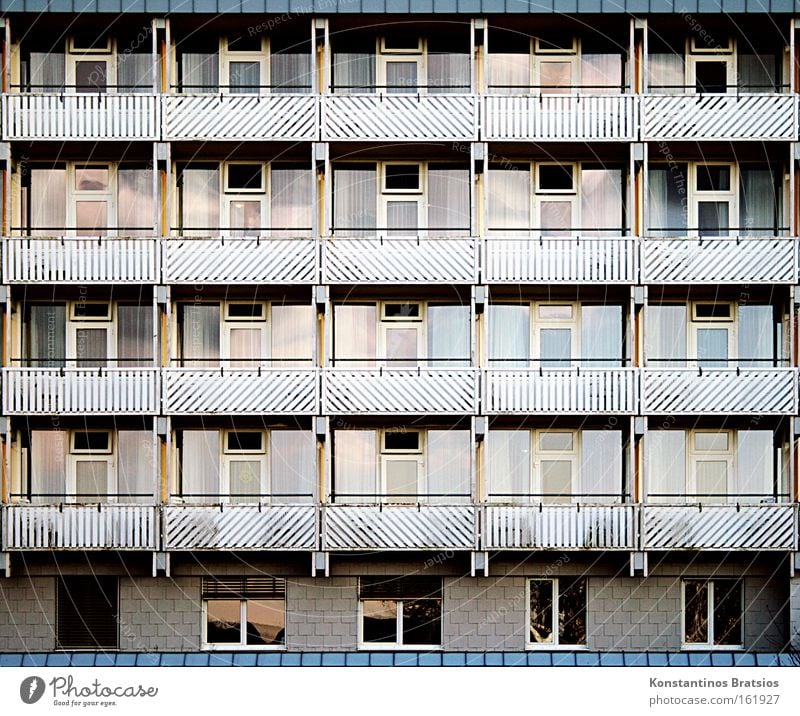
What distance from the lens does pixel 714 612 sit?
25797 mm

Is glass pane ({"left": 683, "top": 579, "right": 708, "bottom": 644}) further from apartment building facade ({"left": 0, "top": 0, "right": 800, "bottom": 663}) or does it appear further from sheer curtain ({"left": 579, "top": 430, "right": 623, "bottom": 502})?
sheer curtain ({"left": 579, "top": 430, "right": 623, "bottom": 502})

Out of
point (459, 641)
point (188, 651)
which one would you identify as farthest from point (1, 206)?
point (459, 641)

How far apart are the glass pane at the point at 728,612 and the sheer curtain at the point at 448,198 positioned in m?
10.3

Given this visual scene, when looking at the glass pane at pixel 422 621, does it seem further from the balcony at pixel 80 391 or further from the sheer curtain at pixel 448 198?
the sheer curtain at pixel 448 198

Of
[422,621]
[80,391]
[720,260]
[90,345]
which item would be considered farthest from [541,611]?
[90,345]

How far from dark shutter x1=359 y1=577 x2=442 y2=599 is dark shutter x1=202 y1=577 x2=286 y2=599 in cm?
196

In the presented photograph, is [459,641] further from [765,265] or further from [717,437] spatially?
[765,265]

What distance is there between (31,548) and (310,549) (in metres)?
6.19

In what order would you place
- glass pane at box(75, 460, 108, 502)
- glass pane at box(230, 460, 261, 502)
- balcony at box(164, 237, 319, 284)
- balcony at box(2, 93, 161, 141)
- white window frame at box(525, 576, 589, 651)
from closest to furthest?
balcony at box(164, 237, 319, 284)
balcony at box(2, 93, 161, 141)
white window frame at box(525, 576, 589, 651)
glass pane at box(75, 460, 108, 502)
glass pane at box(230, 460, 261, 502)

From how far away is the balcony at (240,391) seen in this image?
24891mm

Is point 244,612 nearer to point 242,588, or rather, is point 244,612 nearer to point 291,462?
point 242,588

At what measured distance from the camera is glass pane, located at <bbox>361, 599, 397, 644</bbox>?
25594mm

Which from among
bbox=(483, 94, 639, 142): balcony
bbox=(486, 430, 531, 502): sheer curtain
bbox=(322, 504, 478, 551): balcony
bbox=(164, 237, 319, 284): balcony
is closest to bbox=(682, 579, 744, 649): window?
bbox=(486, 430, 531, 502): sheer curtain

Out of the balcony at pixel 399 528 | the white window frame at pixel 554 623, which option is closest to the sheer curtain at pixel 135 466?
the balcony at pixel 399 528
